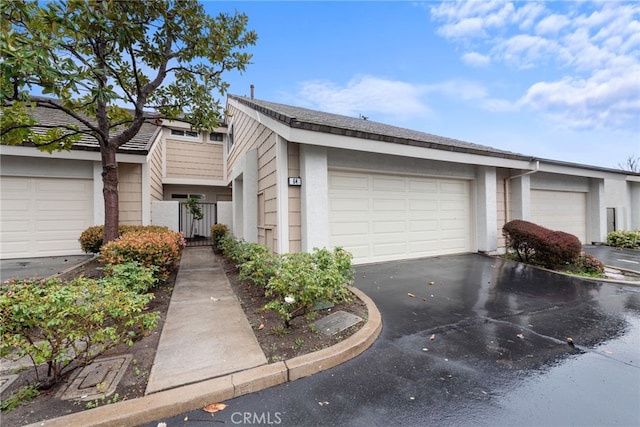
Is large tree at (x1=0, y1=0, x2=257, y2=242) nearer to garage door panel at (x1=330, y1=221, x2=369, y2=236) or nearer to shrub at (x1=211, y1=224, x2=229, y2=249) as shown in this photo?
garage door panel at (x1=330, y1=221, x2=369, y2=236)

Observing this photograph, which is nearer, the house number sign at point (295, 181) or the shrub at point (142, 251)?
the shrub at point (142, 251)

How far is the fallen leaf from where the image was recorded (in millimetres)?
2061

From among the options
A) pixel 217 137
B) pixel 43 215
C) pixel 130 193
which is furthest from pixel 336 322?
pixel 217 137

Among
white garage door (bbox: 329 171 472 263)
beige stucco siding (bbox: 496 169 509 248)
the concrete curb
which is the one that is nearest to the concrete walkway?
the concrete curb

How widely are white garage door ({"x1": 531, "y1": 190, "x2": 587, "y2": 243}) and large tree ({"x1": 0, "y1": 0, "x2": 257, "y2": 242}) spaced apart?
1080cm

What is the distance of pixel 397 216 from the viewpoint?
720 centimetres

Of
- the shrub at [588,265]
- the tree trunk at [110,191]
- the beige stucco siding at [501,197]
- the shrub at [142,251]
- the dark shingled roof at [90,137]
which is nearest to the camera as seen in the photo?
the shrub at [142,251]

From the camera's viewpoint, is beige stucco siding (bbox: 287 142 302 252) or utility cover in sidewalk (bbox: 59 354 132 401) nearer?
utility cover in sidewalk (bbox: 59 354 132 401)

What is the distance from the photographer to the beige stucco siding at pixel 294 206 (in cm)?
561

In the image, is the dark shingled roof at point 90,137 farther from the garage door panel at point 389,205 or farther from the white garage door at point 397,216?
the garage door panel at point 389,205

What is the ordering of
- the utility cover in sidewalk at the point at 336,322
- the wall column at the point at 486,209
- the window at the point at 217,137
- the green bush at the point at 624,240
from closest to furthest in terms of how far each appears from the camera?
the utility cover in sidewalk at the point at 336,322, the wall column at the point at 486,209, the green bush at the point at 624,240, the window at the point at 217,137

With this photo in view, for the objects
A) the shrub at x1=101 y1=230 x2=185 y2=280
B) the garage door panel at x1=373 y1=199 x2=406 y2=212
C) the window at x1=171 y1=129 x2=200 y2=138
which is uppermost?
the window at x1=171 y1=129 x2=200 y2=138

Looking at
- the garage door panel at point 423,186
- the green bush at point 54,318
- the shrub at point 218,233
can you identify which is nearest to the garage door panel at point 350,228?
the garage door panel at point 423,186

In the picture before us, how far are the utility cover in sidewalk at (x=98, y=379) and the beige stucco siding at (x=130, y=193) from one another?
6.84m
